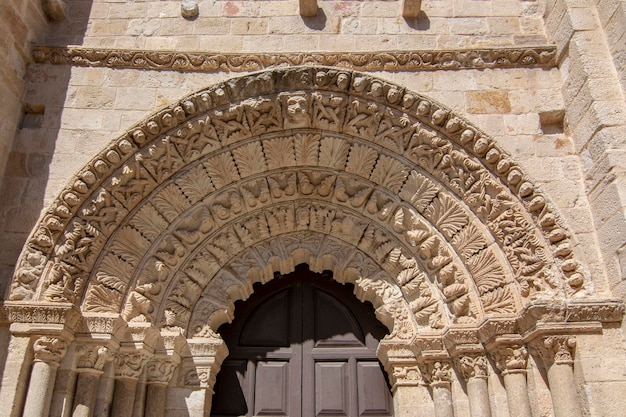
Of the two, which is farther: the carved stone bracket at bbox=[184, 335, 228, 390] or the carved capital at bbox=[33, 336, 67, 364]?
the carved stone bracket at bbox=[184, 335, 228, 390]

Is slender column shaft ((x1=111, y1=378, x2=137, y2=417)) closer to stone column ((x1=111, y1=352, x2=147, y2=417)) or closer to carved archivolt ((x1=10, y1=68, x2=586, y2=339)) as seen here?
stone column ((x1=111, y1=352, x2=147, y2=417))

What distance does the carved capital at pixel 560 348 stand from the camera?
383 cm

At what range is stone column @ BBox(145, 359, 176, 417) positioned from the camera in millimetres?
4367

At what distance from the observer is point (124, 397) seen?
4262 mm

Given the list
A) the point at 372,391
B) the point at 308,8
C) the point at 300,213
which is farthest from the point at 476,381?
the point at 308,8

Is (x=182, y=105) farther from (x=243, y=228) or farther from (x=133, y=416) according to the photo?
(x=133, y=416)

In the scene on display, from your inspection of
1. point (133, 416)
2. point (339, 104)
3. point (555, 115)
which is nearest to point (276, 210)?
point (339, 104)

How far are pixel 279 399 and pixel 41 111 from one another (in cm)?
316

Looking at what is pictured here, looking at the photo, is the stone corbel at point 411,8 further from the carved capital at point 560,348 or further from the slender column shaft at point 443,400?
the slender column shaft at point 443,400

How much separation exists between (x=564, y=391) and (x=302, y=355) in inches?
84.1

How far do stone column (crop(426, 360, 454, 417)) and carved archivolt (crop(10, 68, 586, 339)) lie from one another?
0.31 metres

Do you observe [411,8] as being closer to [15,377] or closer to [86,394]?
[86,394]

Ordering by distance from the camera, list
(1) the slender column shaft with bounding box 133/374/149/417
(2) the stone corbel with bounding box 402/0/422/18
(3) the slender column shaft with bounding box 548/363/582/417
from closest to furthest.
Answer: (3) the slender column shaft with bounding box 548/363/582/417
(1) the slender column shaft with bounding box 133/374/149/417
(2) the stone corbel with bounding box 402/0/422/18

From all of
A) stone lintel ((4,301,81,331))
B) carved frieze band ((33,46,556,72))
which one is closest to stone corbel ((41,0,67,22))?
carved frieze band ((33,46,556,72))
